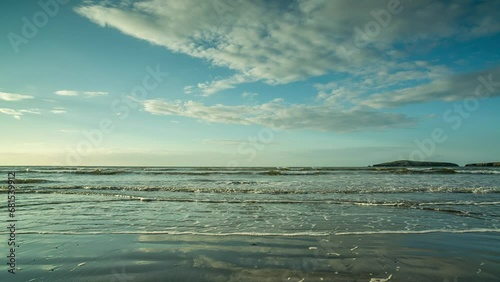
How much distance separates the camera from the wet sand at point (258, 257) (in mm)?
5973

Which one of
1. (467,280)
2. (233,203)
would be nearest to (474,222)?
(467,280)

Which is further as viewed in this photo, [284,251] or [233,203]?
[233,203]

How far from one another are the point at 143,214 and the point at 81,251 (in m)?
5.63

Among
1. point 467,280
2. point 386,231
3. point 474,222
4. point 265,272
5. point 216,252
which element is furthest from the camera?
point 474,222

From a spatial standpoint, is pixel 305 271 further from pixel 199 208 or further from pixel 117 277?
pixel 199 208

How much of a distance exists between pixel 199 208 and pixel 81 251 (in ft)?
25.2

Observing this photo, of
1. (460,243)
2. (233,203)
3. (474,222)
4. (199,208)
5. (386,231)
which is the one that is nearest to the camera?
(460,243)

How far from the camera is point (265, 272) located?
607cm

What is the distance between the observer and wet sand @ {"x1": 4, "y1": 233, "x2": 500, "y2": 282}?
5973 mm

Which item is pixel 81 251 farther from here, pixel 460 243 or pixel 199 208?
pixel 460 243

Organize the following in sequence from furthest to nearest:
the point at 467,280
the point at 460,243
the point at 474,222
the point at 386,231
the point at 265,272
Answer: the point at 474,222, the point at 386,231, the point at 460,243, the point at 265,272, the point at 467,280

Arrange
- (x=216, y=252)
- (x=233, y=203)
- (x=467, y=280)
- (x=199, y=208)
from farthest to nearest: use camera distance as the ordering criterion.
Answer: (x=233, y=203), (x=199, y=208), (x=216, y=252), (x=467, y=280)

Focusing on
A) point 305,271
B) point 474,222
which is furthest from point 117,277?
point 474,222

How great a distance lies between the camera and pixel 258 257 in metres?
7.07
